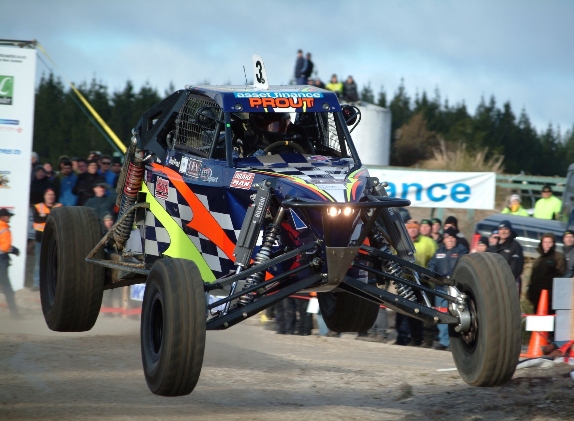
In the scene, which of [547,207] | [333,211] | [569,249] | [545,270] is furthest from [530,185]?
[333,211]

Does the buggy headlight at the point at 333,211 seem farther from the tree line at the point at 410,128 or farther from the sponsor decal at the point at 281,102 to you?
the tree line at the point at 410,128

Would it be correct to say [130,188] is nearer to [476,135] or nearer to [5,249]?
[5,249]

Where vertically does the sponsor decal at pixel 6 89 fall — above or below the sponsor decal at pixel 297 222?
above

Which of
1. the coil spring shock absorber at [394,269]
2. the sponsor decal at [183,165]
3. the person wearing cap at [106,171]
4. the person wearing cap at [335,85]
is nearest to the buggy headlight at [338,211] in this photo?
the coil spring shock absorber at [394,269]

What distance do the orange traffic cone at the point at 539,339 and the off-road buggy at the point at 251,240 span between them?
3385 millimetres

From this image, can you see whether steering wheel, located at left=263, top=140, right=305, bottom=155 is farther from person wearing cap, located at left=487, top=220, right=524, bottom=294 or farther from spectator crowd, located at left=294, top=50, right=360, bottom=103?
spectator crowd, located at left=294, top=50, right=360, bottom=103

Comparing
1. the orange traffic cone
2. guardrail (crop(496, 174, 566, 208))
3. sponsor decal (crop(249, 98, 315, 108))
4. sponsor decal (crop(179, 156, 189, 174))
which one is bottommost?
the orange traffic cone

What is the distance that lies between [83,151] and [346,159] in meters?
17.6

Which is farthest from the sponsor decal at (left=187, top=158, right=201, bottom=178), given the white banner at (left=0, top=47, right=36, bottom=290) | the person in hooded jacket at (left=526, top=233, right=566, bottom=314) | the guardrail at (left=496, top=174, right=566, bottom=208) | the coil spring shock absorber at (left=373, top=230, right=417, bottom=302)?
the guardrail at (left=496, top=174, right=566, bottom=208)

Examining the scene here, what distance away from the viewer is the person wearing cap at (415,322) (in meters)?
12.7

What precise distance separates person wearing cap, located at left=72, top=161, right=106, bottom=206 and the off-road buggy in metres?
5.04

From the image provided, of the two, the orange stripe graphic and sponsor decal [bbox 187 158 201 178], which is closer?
the orange stripe graphic

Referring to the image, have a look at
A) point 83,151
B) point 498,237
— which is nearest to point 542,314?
point 498,237

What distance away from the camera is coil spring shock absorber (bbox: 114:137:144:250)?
8.68 metres
